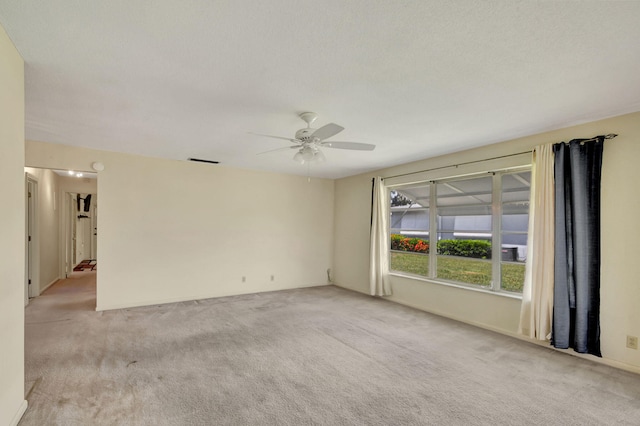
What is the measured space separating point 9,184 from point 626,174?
5110 millimetres

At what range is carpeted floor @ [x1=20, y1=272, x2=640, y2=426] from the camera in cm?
214

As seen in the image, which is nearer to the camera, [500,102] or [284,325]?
[500,102]

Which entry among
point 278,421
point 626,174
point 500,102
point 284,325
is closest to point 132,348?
point 284,325

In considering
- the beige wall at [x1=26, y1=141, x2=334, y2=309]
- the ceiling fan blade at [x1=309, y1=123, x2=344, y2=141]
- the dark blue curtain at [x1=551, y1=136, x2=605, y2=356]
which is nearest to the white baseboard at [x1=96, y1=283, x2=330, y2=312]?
the beige wall at [x1=26, y1=141, x2=334, y2=309]

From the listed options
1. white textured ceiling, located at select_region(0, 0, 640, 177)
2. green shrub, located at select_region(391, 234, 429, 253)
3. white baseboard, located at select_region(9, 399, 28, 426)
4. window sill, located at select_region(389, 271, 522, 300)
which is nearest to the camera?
white textured ceiling, located at select_region(0, 0, 640, 177)

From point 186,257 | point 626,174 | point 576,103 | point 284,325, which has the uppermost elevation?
point 576,103

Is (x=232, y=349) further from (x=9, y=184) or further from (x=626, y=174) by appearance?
(x=626, y=174)

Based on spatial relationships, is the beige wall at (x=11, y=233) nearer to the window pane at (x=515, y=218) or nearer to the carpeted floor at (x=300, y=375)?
the carpeted floor at (x=300, y=375)

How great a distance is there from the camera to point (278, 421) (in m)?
2.06

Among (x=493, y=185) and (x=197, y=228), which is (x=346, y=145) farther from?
(x=197, y=228)

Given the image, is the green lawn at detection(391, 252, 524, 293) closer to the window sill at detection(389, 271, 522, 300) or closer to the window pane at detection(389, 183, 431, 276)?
the window pane at detection(389, 183, 431, 276)

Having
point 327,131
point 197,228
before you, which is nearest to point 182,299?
point 197,228

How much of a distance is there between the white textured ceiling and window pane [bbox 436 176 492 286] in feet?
3.69

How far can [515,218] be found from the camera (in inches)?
156
